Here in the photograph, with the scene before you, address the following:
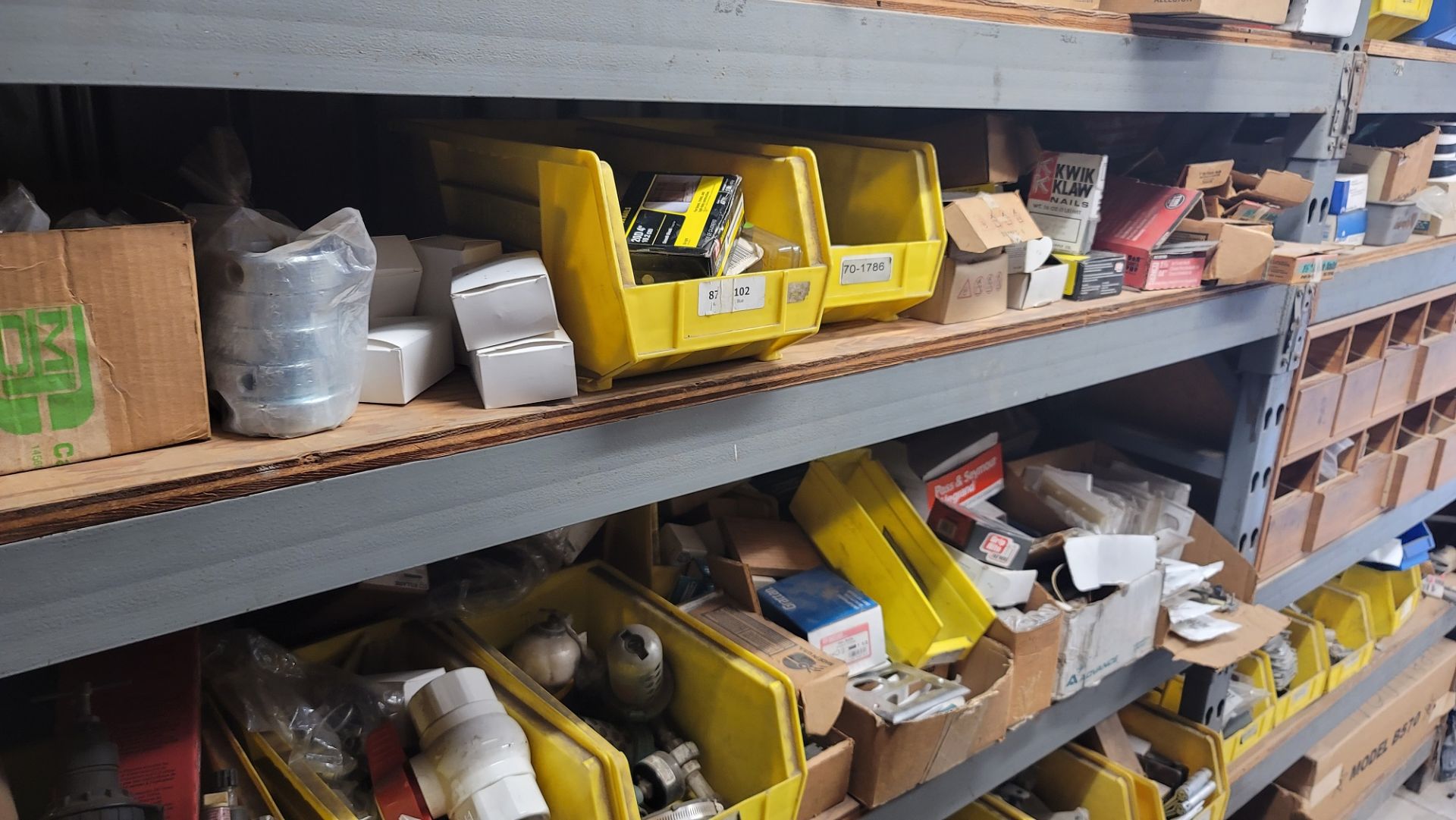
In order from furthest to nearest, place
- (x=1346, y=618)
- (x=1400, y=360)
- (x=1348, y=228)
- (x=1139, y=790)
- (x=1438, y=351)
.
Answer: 1. (x=1346, y=618)
2. (x=1438, y=351)
3. (x=1400, y=360)
4. (x=1348, y=228)
5. (x=1139, y=790)

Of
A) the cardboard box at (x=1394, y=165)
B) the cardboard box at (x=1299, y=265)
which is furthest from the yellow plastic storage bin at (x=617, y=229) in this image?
the cardboard box at (x=1394, y=165)

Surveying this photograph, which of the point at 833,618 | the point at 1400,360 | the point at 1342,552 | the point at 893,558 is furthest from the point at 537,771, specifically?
the point at 1400,360

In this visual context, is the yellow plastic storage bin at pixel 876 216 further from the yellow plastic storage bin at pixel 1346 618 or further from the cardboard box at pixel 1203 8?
the yellow plastic storage bin at pixel 1346 618

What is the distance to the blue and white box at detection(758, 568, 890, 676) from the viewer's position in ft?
4.15

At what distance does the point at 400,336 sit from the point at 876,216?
0.59 metres

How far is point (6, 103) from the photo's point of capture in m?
0.94

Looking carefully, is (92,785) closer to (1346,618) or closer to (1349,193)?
(1349,193)

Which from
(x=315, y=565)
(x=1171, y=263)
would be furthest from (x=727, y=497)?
(x=315, y=565)

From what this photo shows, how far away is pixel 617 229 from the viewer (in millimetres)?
790

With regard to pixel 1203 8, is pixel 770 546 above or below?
below

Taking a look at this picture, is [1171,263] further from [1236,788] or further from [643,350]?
[1236,788]

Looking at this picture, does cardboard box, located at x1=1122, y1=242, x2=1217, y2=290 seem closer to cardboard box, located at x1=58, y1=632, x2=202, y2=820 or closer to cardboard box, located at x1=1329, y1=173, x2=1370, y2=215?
cardboard box, located at x1=1329, y1=173, x2=1370, y2=215

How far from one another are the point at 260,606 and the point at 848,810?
730mm

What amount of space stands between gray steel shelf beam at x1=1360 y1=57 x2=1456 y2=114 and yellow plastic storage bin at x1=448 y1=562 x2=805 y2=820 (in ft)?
4.50
